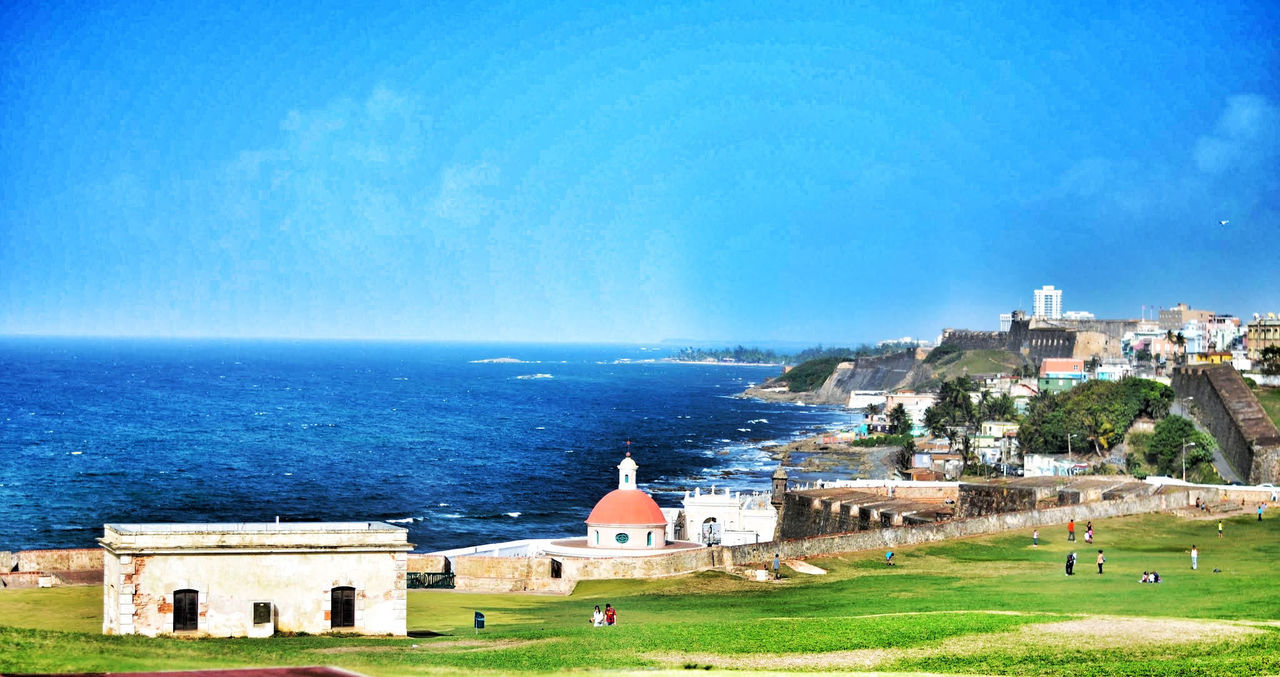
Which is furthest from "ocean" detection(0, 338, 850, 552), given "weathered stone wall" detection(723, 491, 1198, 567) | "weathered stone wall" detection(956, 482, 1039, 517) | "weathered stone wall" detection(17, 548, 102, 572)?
"weathered stone wall" detection(17, 548, 102, 572)

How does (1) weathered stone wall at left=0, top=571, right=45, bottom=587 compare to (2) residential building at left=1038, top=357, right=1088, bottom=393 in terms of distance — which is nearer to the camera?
(1) weathered stone wall at left=0, top=571, right=45, bottom=587

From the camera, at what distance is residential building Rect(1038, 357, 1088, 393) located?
138500 millimetres

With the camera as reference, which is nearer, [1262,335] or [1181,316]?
[1262,335]

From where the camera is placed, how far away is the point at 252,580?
29781 mm

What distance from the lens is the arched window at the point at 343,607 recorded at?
30.1 metres

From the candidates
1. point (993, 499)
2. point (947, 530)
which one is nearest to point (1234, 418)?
point (993, 499)

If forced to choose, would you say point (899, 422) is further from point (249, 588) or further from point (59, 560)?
point (249, 588)

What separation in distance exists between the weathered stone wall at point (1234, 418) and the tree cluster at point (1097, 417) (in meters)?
1.94

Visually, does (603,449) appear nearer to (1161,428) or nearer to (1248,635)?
(1161,428)

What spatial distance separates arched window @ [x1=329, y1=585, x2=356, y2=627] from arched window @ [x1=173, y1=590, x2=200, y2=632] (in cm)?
263

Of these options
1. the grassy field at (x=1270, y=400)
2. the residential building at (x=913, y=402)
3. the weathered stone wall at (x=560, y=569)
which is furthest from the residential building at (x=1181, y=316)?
→ the weathered stone wall at (x=560, y=569)

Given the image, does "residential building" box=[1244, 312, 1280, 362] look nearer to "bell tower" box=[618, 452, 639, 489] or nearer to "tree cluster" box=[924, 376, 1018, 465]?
"tree cluster" box=[924, 376, 1018, 465]

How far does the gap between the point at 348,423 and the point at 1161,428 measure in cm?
9434

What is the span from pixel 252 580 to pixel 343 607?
1.91 m
